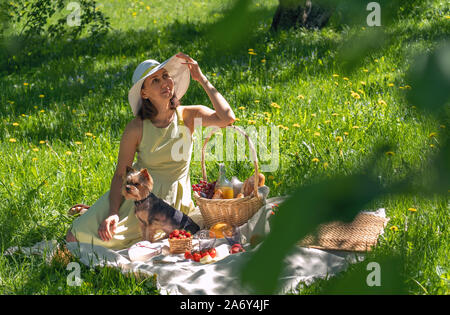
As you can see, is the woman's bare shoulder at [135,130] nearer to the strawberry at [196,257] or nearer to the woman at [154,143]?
the woman at [154,143]

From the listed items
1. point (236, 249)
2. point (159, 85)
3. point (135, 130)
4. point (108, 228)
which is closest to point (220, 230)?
point (236, 249)

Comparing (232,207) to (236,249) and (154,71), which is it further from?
(154,71)

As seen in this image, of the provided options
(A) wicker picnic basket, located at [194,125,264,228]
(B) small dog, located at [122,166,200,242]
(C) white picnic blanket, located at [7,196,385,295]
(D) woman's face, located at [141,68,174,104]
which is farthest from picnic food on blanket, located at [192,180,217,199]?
(D) woman's face, located at [141,68,174,104]

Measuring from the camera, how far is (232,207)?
3.26m

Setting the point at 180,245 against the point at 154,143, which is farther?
the point at 154,143

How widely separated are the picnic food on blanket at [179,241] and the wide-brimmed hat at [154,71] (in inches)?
34.6

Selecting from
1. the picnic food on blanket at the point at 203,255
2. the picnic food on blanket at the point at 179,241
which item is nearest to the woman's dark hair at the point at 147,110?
the picnic food on blanket at the point at 179,241

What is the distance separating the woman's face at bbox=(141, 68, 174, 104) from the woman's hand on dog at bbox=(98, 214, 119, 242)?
0.79m

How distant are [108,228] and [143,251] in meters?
0.27

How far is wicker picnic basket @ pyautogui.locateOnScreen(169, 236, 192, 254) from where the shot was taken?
309 centimetres

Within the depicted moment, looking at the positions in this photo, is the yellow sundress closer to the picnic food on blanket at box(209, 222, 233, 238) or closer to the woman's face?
the woman's face

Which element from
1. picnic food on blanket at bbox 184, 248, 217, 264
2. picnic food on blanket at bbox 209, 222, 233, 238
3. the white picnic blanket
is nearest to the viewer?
the white picnic blanket

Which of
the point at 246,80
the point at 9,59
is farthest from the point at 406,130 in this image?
the point at 9,59

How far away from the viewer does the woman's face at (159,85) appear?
3.31 meters
